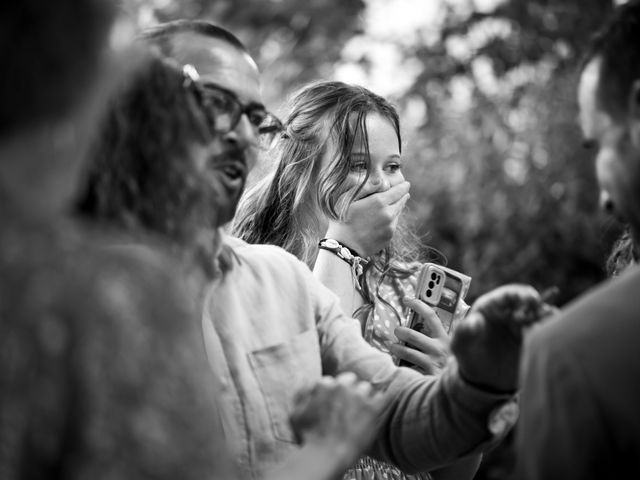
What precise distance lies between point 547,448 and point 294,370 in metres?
0.75

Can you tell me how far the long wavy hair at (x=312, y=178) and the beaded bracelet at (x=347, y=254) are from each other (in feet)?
0.21

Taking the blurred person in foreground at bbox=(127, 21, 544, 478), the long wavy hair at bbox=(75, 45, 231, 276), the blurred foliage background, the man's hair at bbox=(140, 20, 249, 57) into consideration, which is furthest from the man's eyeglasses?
the blurred foliage background

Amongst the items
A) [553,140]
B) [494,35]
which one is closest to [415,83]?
[494,35]

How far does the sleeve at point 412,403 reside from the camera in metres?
1.98

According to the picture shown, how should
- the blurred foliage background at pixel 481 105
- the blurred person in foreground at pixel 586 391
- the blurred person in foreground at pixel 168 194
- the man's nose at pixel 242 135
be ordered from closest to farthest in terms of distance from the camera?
the blurred person in foreground at pixel 586 391 < the blurred person in foreground at pixel 168 194 < the man's nose at pixel 242 135 < the blurred foliage background at pixel 481 105

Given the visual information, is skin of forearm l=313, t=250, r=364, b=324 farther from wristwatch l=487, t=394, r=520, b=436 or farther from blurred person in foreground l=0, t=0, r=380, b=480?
blurred person in foreground l=0, t=0, r=380, b=480

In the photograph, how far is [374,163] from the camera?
9.71ft

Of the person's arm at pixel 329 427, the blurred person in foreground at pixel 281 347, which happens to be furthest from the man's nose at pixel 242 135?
the person's arm at pixel 329 427

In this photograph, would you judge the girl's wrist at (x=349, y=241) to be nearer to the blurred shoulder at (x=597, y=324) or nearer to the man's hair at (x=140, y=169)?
the man's hair at (x=140, y=169)

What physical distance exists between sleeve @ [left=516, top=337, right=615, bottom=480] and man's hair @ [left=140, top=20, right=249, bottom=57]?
1054 millimetres

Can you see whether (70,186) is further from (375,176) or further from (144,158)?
(375,176)

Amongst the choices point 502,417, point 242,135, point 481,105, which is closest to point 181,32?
point 242,135

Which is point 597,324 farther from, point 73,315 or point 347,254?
point 347,254

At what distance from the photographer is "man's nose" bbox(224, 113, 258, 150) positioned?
→ 2016 millimetres
